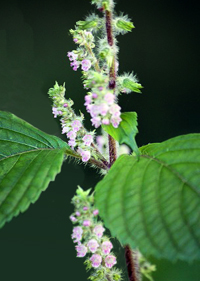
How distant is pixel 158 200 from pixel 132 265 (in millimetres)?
135

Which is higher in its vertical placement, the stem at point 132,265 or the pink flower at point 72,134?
the pink flower at point 72,134

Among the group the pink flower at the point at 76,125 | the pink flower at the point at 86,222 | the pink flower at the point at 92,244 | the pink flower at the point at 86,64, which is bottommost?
the pink flower at the point at 92,244

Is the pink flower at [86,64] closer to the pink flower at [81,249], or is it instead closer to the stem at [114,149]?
the stem at [114,149]

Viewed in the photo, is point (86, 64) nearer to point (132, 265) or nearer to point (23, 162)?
point (23, 162)

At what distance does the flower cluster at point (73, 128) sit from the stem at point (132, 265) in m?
0.16

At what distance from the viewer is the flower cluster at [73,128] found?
2.13ft

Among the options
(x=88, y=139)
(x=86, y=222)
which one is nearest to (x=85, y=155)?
(x=88, y=139)

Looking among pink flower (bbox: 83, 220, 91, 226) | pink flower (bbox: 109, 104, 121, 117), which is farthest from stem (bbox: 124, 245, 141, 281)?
pink flower (bbox: 109, 104, 121, 117)

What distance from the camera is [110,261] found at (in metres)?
0.60

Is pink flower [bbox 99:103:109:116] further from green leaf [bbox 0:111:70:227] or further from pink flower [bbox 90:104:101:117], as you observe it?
green leaf [bbox 0:111:70:227]

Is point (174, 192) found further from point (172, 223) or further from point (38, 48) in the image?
point (38, 48)

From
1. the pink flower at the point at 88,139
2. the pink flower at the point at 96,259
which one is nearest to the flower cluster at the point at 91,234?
the pink flower at the point at 96,259

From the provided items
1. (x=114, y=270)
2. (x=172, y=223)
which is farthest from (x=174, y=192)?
(x=114, y=270)

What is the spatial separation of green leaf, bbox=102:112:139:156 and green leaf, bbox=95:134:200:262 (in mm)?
46
